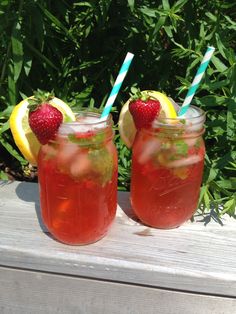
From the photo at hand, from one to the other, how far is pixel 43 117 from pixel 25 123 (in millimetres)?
105

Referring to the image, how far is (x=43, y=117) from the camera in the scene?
724mm

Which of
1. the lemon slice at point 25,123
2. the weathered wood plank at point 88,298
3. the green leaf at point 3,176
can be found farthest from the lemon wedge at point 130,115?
the green leaf at point 3,176

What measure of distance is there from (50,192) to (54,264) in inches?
5.6

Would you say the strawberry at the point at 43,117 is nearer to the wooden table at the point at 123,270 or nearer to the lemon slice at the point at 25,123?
the lemon slice at the point at 25,123

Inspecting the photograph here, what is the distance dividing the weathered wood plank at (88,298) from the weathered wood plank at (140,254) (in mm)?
22

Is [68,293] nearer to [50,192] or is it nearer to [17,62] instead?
[50,192]

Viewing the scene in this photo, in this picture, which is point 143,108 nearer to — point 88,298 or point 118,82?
point 118,82

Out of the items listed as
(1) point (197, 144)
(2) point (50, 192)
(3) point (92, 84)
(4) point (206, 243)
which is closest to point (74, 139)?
(2) point (50, 192)

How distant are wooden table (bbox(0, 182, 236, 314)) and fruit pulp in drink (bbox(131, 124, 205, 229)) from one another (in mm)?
48

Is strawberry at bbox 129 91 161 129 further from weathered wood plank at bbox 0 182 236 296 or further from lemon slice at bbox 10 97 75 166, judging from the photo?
weathered wood plank at bbox 0 182 236 296

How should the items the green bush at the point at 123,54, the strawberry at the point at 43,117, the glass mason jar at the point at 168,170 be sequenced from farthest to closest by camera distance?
the green bush at the point at 123,54 < the glass mason jar at the point at 168,170 < the strawberry at the point at 43,117

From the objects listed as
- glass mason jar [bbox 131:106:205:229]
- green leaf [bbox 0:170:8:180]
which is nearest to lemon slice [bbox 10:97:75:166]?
glass mason jar [bbox 131:106:205:229]

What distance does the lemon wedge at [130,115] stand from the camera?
835mm

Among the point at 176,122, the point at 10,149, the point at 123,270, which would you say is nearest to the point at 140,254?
the point at 123,270
